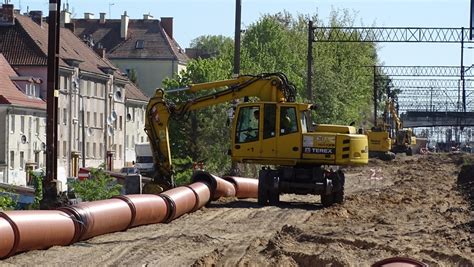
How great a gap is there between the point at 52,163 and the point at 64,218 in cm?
637

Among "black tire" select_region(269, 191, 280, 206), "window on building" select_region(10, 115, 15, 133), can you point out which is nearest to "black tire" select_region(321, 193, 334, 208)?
"black tire" select_region(269, 191, 280, 206)

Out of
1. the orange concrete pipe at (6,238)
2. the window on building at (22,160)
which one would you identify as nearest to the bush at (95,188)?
the orange concrete pipe at (6,238)

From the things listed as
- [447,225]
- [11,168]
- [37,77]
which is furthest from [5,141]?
[447,225]

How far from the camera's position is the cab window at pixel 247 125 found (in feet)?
96.1

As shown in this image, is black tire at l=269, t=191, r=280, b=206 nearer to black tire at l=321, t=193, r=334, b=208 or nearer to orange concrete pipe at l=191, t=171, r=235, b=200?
black tire at l=321, t=193, r=334, b=208

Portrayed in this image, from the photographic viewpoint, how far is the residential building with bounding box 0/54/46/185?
72000 millimetres

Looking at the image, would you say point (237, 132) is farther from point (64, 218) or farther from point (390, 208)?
point (64, 218)

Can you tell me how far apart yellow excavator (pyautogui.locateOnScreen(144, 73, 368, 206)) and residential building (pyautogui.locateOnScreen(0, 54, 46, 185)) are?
1632 inches

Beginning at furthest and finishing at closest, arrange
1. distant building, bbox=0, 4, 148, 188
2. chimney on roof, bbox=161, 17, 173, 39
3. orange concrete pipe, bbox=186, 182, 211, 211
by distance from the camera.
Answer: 1. chimney on roof, bbox=161, 17, 173, 39
2. distant building, bbox=0, 4, 148, 188
3. orange concrete pipe, bbox=186, 182, 211, 211

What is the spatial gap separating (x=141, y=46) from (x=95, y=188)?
8256 centimetres

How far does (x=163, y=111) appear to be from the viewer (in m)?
29.7

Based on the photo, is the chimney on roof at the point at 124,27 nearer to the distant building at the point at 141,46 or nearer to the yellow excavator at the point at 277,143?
the distant building at the point at 141,46

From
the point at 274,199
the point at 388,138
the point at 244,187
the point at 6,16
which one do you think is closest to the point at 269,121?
the point at 274,199

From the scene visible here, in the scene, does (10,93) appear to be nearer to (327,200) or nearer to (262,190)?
(262,190)
